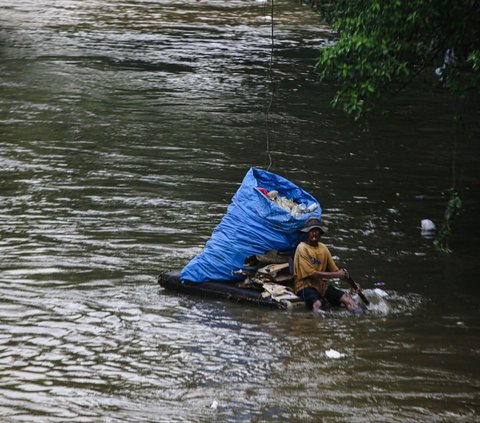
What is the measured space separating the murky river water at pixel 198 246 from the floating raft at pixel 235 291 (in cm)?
15

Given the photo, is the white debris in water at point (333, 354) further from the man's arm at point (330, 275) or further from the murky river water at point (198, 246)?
the man's arm at point (330, 275)

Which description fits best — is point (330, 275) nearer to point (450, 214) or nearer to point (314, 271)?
point (314, 271)

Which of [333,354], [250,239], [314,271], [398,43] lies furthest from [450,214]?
[333,354]

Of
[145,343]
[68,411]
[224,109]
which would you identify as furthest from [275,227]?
[224,109]

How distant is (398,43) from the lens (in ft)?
36.7

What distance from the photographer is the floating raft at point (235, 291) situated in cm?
1033

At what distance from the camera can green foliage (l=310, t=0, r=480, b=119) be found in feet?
35.2

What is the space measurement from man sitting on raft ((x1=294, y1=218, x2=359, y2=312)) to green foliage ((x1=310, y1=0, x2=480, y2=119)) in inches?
86.5

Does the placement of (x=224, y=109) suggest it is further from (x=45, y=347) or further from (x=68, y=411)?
(x=68, y=411)

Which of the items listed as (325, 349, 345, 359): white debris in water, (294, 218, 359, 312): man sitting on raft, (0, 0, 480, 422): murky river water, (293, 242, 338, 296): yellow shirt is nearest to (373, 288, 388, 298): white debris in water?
(0, 0, 480, 422): murky river water

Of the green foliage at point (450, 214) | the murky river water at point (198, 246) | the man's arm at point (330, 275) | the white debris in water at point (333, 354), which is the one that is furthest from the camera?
the green foliage at point (450, 214)

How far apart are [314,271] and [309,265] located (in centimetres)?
9

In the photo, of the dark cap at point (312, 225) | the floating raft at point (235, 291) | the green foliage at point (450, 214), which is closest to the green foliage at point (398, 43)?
the green foliage at point (450, 214)

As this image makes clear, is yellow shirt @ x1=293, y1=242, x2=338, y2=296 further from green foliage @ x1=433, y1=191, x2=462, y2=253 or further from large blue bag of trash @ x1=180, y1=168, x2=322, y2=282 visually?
green foliage @ x1=433, y1=191, x2=462, y2=253
